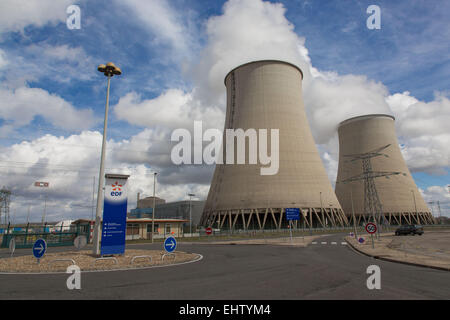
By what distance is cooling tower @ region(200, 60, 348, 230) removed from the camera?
122ft

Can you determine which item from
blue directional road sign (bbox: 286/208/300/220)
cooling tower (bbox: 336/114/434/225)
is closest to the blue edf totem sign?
blue directional road sign (bbox: 286/208/300/220)

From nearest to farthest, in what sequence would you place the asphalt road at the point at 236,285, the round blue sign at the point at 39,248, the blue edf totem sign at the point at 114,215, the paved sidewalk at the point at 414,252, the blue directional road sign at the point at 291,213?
the asphalt road at the point at 236,285, the round blue sign at the point at 39,248, the paved sidewalk at the point at 414,252, the blue edf totem sign at the point at 114,215, the blue directional road sign at the point at 291,213

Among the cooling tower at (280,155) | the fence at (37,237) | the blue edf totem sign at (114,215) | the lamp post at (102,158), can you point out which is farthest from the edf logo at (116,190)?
the cooling tower at (280,155)

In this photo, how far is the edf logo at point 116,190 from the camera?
13.5m

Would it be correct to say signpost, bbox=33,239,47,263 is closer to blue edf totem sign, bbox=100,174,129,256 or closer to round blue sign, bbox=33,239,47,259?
round blue sign, bbox=33,239,47,259

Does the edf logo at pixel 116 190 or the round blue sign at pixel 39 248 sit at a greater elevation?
A: the edf logo at pixel 116 190

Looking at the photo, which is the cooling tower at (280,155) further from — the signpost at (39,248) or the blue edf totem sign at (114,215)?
the signpost at (39,248)

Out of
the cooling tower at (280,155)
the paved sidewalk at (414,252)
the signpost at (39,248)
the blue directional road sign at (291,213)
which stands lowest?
the paved sidewalk at (414,252)

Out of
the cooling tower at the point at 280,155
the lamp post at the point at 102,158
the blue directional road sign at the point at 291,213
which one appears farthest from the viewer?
the cooling tower at the point at 280,155

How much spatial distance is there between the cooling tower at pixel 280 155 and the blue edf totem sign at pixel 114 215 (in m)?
25.6

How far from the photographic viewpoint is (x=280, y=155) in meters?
37.2

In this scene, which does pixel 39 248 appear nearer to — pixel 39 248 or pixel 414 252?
pixel 39 248

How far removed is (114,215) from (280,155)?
89.1 ft

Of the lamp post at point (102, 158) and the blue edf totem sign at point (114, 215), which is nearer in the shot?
the blue edf totem sign at point (114, 215)
